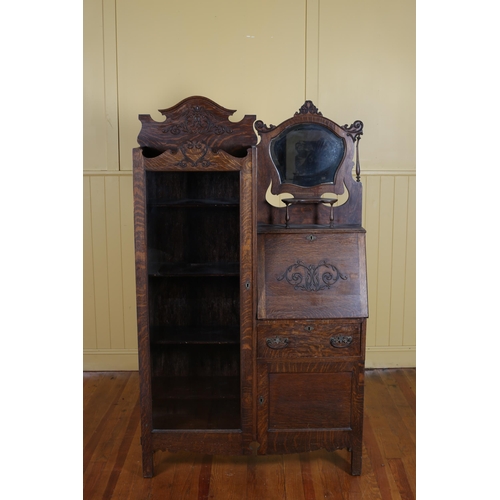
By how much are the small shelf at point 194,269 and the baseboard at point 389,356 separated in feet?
5.49

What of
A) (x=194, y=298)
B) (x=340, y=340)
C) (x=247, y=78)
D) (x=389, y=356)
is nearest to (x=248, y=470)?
(x=340, y=340)

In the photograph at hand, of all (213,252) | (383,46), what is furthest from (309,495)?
(383,46)

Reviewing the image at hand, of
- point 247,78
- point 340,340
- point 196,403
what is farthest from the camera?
point 247,78

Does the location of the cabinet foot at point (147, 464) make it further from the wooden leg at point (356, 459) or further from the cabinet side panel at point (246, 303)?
the wooden leg at point (356, 459)

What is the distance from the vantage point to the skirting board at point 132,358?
3881 mm

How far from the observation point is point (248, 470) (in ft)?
8.72

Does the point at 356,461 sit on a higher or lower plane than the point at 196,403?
lower

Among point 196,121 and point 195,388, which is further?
point 195,388

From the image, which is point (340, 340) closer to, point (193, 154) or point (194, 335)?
point (194, 335)

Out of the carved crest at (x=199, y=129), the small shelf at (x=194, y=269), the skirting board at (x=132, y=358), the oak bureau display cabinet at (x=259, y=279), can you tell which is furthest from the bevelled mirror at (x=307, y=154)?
the skirting board at (x=132, y=358)

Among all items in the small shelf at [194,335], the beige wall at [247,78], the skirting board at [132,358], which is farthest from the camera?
the skirting board at [132,358]

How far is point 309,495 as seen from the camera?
244cm

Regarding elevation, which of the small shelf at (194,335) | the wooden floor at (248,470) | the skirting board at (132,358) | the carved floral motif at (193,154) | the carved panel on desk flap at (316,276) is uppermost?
the carved floral motif at (193,154)

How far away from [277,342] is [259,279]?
0.31 metres
